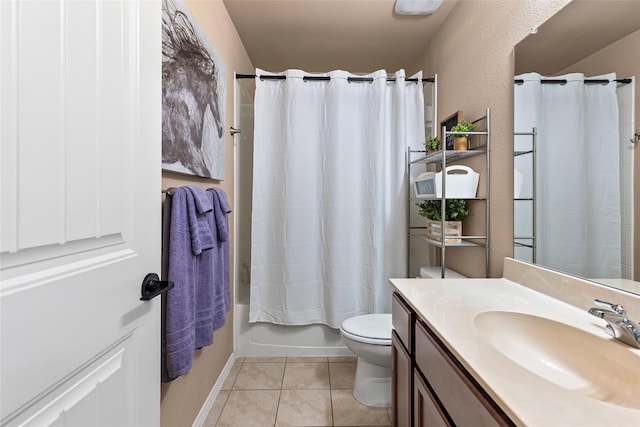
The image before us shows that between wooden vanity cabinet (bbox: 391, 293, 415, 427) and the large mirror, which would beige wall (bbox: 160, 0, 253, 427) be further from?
the large mirror

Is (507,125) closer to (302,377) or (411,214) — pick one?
(411,214)

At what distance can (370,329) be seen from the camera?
5.50 ft

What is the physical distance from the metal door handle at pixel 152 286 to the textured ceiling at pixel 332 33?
6.15ft

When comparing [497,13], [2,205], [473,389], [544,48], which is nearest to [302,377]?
[473,389]

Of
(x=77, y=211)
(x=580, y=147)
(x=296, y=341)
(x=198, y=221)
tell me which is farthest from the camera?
(x=296, y=341)

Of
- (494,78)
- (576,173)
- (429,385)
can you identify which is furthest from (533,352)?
(494,78)

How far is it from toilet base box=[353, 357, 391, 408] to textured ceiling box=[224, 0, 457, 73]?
223 centimetres

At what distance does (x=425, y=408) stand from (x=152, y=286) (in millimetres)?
892

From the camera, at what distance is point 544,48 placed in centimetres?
115

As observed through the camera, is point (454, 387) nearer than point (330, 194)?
Yes

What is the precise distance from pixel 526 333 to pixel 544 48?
3.63 feet

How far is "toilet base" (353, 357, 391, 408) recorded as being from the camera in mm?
1638

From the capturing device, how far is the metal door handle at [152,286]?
0.71 m

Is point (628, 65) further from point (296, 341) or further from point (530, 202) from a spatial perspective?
point (296, 341)
